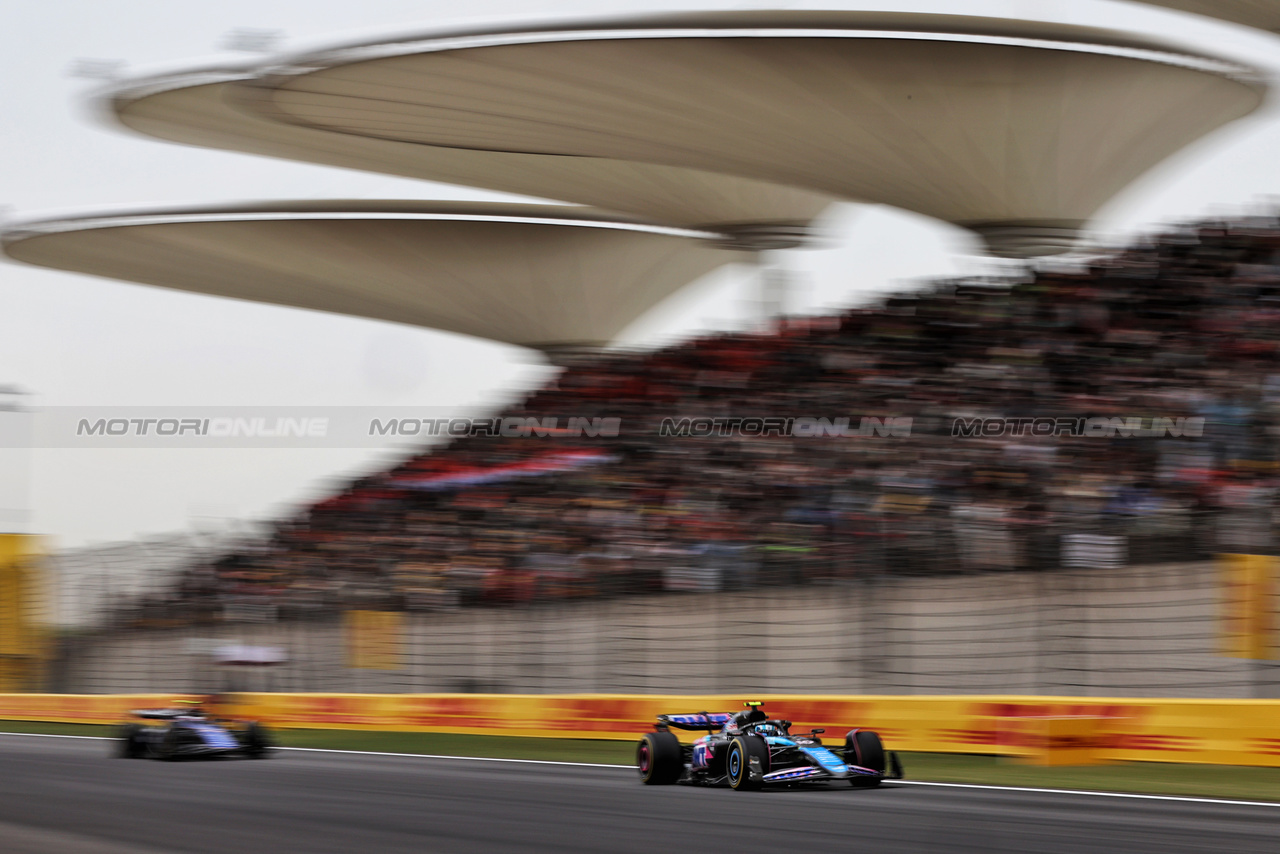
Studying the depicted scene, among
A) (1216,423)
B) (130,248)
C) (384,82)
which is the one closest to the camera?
(1216,423)

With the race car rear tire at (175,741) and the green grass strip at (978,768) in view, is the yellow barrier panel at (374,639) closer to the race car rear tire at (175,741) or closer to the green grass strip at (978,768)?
the green grass strip at (978,768)

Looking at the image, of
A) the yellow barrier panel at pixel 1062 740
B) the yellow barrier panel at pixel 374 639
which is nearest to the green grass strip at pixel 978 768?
the yellow barrier panel at pixel 1062 740

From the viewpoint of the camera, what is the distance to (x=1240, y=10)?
76.4ft

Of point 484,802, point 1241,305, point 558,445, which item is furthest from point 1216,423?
point 558,445

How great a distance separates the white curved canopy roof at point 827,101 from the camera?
19.3 metres

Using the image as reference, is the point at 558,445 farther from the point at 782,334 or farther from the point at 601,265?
the point at 601,265

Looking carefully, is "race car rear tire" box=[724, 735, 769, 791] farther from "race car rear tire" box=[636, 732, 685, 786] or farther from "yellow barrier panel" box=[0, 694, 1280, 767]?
"yellow barrier panel" box=[0, 694, 1280, 767]

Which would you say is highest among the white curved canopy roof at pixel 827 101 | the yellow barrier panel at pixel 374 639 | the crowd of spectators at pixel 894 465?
the white curved canopy roof at pixel 827 101

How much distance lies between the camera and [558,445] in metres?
23.1

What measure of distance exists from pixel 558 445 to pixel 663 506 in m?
5.63

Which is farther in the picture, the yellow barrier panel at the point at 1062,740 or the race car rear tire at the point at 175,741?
the race car rear tire at the point at 175,741

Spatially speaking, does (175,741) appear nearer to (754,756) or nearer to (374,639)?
(374,639)

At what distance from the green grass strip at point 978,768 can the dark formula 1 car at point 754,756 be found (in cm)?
88

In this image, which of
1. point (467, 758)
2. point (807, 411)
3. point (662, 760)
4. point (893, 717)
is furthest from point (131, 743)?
point (807, 411)
